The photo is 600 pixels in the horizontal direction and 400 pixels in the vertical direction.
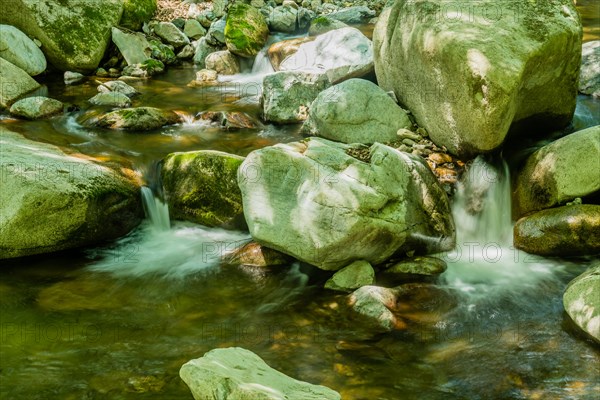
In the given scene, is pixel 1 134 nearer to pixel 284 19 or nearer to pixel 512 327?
pixel 512 327

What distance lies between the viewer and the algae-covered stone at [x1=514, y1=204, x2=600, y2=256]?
6.37m

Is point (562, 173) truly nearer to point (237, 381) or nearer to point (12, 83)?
point (237, 381)

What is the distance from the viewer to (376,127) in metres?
8.34

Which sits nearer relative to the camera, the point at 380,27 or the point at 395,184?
the point at 395,184

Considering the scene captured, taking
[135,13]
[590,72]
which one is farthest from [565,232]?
[135,13]

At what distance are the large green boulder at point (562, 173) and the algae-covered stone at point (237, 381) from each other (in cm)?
434

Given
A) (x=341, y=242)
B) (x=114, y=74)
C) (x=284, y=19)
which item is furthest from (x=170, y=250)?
(x=284, y=19)

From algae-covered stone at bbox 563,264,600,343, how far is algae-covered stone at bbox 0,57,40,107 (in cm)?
978

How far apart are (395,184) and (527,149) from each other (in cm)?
241

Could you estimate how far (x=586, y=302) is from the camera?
5250mm

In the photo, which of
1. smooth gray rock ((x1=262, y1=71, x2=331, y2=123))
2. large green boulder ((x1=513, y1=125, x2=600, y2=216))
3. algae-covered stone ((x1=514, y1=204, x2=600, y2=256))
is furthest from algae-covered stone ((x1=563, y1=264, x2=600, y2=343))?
smooth gray rock ((x1=262, y1=71, x2=331, y2=123))

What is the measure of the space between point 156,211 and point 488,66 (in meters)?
4.55

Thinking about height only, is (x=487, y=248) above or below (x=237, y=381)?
below

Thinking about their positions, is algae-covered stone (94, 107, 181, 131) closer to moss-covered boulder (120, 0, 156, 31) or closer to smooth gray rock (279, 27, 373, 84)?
smooth gray rock (279, 27, 373, 84)
